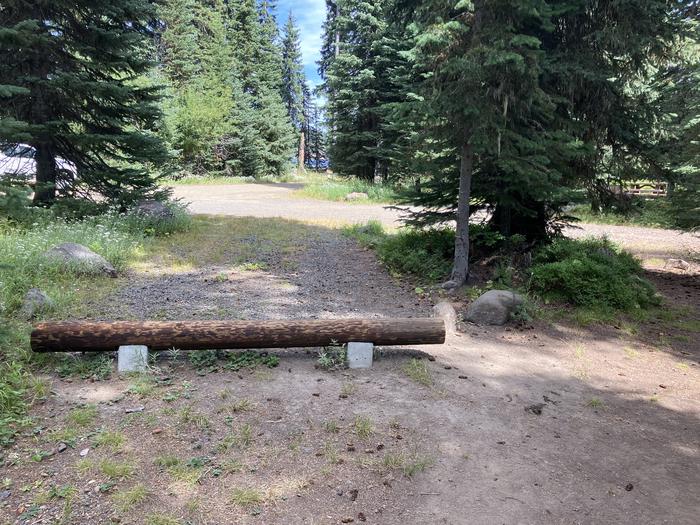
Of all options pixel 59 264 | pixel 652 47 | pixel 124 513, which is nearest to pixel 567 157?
pixel 652 47

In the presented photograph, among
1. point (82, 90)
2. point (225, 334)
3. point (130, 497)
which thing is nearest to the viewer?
point (130, 497)

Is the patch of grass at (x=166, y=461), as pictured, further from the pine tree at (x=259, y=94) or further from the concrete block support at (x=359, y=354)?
the pine tree at (x=259, y=94)

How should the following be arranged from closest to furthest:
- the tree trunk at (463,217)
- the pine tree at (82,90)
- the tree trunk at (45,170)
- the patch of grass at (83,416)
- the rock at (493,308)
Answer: the patch of grass at (83,416) < the rock at (493,308) < the tree trunk at (463,217) < the pine tree at (82,90) < the tree trunk at (45,170)

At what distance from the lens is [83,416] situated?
3697 mm

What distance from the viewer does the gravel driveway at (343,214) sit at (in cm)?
1341

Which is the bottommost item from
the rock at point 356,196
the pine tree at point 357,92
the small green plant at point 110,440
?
the small green plant at point 110,440

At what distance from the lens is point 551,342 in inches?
240

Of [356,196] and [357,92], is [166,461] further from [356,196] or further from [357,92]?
[357,92]

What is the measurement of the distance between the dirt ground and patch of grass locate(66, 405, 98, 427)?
0.05ft

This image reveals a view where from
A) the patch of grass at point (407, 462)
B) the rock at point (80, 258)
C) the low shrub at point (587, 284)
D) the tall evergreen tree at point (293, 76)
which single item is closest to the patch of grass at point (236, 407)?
the patch of grass at point (407, 462)

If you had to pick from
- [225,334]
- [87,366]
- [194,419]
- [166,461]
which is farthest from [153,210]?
[166,461]

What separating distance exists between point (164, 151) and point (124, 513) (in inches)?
398

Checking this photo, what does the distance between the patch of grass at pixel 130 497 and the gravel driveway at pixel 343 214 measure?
27.4ft

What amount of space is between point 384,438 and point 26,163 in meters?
12.0
